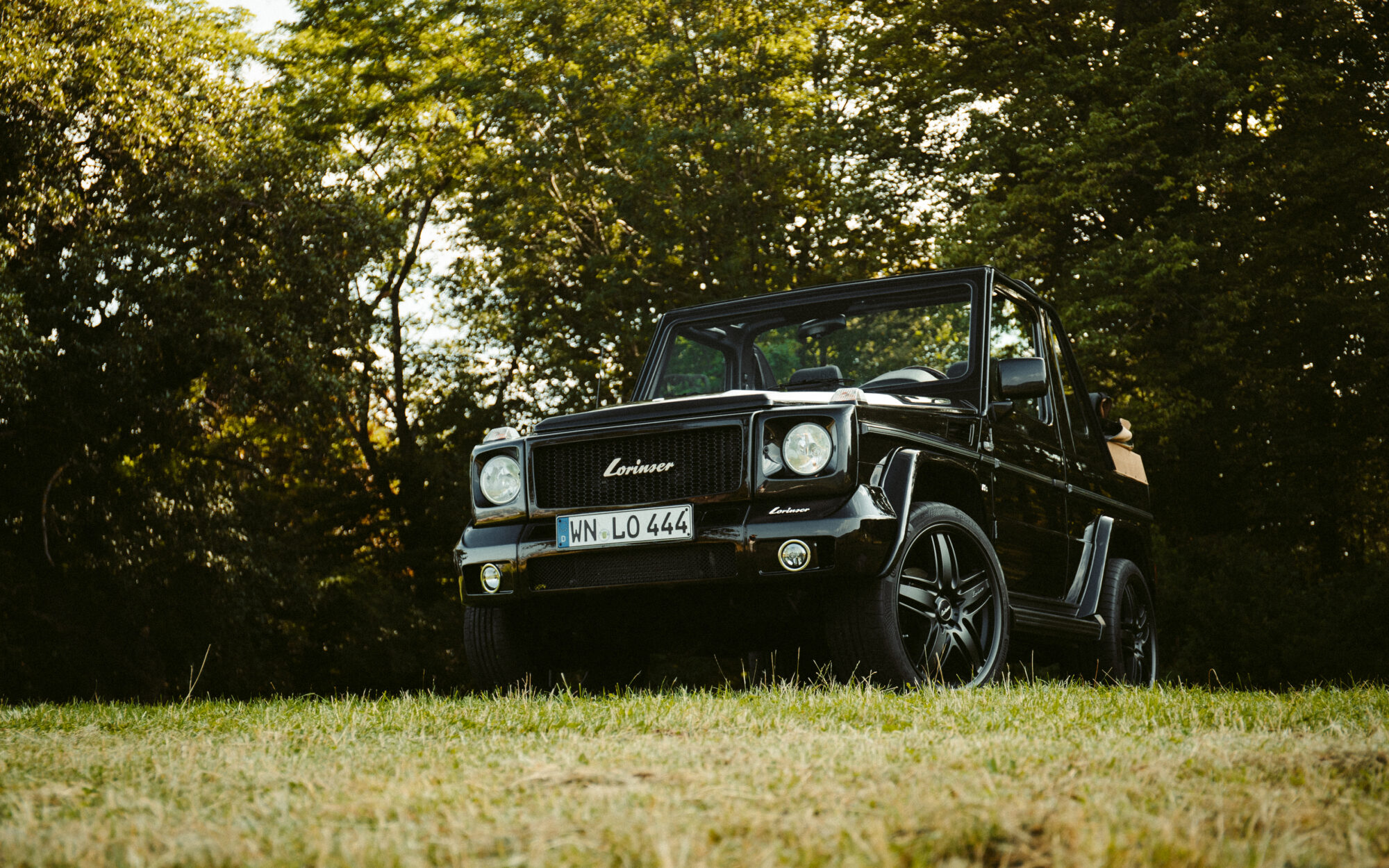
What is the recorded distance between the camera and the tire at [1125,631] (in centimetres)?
733

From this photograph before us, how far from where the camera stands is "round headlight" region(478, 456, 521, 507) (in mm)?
5922

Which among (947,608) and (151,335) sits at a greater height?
(151,335)

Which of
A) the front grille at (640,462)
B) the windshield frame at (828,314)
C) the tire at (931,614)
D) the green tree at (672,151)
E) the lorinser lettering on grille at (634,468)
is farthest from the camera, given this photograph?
the green tree at (672,151)

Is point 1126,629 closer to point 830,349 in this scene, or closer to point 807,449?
point 830,349

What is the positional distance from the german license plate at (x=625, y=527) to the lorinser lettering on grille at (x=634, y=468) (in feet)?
0.62

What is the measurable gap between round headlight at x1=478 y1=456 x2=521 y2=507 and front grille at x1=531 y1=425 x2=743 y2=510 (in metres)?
0.14

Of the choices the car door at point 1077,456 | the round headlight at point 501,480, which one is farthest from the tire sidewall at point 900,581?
the round headlight at point 501,480

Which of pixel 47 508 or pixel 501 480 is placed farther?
pixel 47 508

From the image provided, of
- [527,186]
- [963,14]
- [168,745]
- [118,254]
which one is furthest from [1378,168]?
[168,745]

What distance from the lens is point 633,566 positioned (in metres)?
5.43

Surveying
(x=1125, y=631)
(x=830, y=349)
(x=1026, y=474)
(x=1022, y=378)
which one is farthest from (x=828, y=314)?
(x=1125, y=631)

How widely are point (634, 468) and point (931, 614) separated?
1443mm

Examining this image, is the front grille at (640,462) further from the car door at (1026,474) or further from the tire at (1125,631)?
the tire at (1125,631)

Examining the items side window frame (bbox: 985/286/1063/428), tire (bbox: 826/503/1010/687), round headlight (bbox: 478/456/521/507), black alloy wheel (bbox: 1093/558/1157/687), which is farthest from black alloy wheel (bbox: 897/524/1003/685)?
round headlight (bbox: 478/456/521/507)
